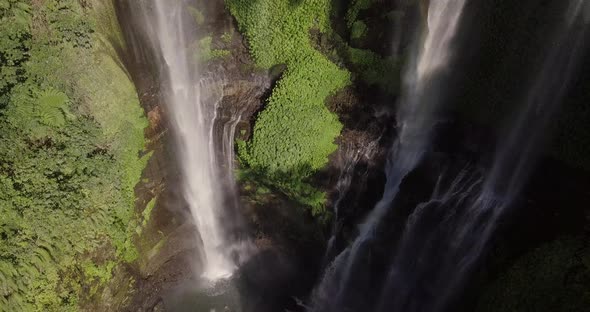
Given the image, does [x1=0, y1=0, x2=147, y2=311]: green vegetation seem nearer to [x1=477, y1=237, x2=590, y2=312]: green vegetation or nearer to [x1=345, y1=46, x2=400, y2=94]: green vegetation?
[x1=345, y1=46, x2=400, y2=94]: green vegetation

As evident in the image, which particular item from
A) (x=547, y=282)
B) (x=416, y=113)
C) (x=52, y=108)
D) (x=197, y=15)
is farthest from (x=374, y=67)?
(x=52, y=108)

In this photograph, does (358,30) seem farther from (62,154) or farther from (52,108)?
(62,154)

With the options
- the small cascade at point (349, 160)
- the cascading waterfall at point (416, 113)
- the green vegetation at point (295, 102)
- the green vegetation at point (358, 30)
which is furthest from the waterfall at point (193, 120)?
the cascading waterfall at point (416, 113)

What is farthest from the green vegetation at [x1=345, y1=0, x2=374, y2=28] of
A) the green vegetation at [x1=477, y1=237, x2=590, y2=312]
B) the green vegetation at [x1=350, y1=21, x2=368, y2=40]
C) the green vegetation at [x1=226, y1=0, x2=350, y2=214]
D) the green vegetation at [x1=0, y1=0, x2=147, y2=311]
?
the green vegetation at [x1=477, y1=237, x2=590, y2=312]

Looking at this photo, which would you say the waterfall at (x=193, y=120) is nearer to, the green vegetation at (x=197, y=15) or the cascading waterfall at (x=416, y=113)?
the green vegetation at (x=197, y=15)

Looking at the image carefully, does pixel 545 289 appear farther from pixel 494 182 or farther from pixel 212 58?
pixel 212 58

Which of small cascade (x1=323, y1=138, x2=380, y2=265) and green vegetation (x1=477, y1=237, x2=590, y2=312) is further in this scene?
small cascade (x1=323, y1=138, x2=380, y2=265)
